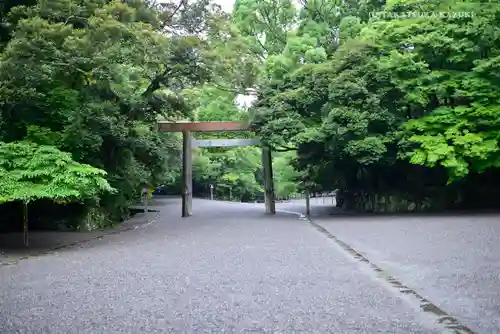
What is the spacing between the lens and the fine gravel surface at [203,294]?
5.34 m

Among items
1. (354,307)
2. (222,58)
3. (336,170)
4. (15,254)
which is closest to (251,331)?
(354,307)

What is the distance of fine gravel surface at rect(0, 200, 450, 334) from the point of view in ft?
17.5

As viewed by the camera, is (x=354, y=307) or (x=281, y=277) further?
(x=281, y=277)

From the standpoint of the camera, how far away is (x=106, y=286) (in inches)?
303

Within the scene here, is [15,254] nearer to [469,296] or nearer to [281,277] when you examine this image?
[281,277]

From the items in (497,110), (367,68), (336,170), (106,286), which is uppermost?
(367,68)

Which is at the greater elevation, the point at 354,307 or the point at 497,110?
the point at 497,110

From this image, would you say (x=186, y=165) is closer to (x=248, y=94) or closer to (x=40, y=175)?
(x=248, y=94)

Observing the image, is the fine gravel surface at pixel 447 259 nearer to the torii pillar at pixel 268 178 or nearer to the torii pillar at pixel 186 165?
the torii pillar at pixel 268 178

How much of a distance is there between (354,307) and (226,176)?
37.6 metres

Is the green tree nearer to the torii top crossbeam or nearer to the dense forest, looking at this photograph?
the dense forest

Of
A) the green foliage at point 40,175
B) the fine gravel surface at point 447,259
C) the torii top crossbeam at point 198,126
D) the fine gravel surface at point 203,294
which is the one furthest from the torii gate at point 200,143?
the fine gravel surface at point 203,294

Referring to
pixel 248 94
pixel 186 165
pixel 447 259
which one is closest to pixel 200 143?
pixel 186 165

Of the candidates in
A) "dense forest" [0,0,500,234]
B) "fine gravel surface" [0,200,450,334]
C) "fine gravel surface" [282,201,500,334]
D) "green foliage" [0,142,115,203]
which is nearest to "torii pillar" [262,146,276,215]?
"dense forest" [0,0,500,234]
